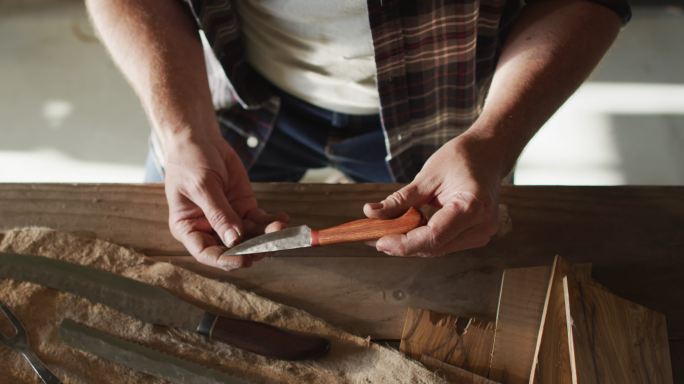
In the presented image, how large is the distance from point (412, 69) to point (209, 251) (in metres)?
0.46

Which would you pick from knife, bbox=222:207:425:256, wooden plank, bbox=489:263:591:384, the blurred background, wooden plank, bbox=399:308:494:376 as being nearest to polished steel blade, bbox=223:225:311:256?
knife, bbox=222:207:425:256

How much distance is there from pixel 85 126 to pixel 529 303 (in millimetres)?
1872

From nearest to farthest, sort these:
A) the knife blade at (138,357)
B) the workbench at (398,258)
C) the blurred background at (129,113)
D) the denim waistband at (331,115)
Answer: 1. the knife blade at (138,357)
2. the workbench at (398,258)
3. the denim waistband at (331,115)
4. the blurred background at (129,113)

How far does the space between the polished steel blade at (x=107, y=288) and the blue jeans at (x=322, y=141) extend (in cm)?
34

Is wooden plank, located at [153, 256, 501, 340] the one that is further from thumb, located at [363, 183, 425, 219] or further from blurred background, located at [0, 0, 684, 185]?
blurred background, located at [0, 0, 684, 185]

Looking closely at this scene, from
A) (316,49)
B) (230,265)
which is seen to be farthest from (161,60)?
(230,265)

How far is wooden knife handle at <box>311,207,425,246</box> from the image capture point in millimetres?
737

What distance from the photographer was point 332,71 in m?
1.02

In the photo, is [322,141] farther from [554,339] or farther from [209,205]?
[554,339]

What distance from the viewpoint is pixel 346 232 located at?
74 centimetres

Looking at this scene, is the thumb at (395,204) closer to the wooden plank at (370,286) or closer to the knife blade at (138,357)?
the wooden plank at (370,286)

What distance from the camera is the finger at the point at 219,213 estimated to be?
31.4 inches

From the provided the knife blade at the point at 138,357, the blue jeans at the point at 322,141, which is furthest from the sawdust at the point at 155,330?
the blue jeans at the point at 322,141

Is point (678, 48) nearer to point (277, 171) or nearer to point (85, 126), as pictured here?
point (277, 171)
